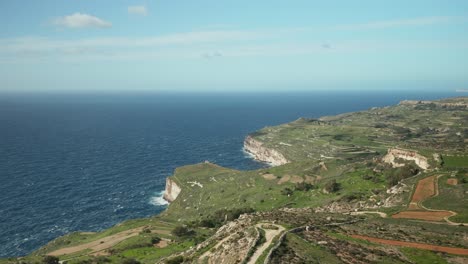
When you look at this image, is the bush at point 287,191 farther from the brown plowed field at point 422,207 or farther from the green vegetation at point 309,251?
the green vegetation at point 309,251

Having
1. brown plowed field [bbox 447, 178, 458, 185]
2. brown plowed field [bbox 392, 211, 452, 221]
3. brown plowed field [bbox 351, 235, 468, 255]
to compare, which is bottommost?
brown plowed field [bbox 392, 211, 452, 221]

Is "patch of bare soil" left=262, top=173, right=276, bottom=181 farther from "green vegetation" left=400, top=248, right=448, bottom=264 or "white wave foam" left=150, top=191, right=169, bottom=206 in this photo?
"green vegetation" left=400, top=248, right=448, bottom=264

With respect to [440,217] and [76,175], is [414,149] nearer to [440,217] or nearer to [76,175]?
[440,217]

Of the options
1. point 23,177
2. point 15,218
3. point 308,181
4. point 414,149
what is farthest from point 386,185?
point 23,177

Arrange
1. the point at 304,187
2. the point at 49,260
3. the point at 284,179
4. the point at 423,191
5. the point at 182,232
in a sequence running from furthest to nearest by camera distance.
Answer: the point at 284,179 < the point at 304,187 < the point at 182,232 < the point at 423,191 < the point at 49,260

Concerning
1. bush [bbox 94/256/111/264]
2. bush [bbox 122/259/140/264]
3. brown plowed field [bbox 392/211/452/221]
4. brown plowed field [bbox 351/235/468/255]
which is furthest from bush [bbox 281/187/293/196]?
brown plowed field [bbox 351/235/468/255]

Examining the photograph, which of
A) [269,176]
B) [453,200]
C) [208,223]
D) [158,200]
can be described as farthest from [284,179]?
[453,200]

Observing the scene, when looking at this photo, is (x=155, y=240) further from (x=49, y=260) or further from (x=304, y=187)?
(x=304, y=187)

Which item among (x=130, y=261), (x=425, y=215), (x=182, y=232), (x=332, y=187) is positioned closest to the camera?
(x=425, y=215)
